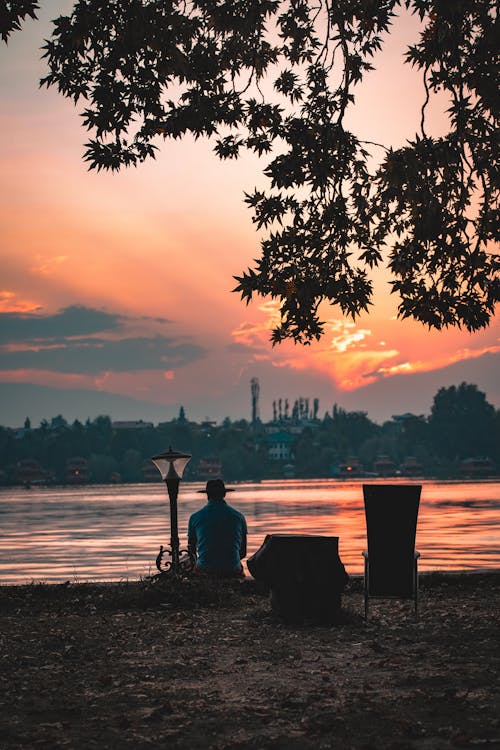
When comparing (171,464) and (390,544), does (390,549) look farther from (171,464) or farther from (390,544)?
(171,464)

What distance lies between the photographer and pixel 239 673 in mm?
8078

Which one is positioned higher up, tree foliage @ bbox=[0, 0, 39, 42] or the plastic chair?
tree foliage @ bbox=[0, 0, 39, 42]

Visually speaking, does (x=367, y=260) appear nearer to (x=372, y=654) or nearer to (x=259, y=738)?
(x=372, y=654)

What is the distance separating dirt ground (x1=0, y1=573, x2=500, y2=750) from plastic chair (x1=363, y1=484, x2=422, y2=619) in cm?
35

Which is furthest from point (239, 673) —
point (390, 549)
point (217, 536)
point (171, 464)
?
point (171, 464)

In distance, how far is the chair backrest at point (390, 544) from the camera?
33.9ft

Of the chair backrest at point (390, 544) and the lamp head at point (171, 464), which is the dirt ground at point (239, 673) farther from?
the lamp head at point (171, 464)

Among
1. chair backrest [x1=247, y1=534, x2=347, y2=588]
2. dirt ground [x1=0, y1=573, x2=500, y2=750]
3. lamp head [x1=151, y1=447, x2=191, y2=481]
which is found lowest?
dirt ground [x1=0, y1=573, x2=500, y2=750]

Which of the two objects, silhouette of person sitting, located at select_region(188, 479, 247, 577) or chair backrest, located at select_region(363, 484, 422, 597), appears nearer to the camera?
chair backrest, located at select_region(363, 484, 422, 597)

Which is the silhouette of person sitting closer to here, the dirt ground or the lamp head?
the dirt ground

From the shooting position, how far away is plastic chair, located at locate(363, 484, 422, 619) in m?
10.3

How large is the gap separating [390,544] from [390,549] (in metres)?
0.05

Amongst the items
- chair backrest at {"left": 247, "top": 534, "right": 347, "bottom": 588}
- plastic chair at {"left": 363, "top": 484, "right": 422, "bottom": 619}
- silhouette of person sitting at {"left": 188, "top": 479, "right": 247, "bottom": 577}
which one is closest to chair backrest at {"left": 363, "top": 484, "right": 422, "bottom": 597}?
plastic chair at {"left": 363, "top": 484, "right": 422, "bottom": 619}

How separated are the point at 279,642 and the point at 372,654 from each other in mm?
999
